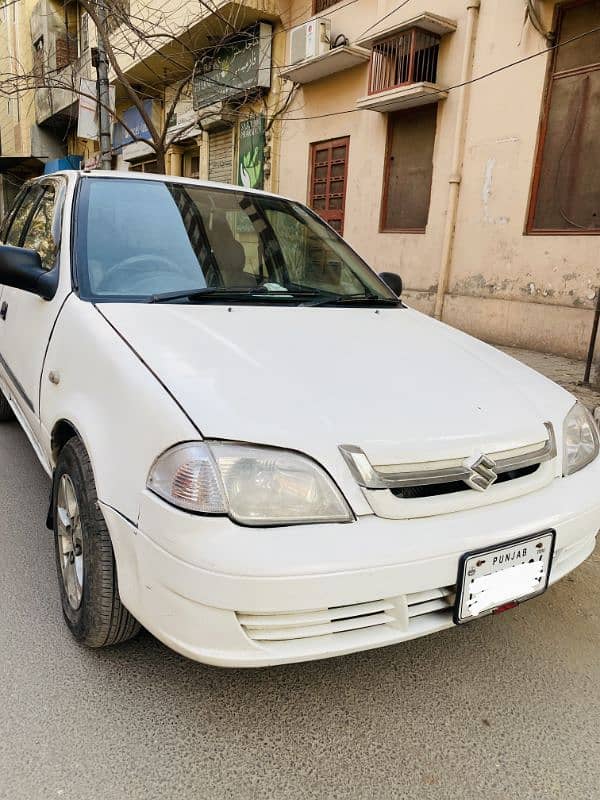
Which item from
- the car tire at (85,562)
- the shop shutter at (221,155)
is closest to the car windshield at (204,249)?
the car tire at (85,562)

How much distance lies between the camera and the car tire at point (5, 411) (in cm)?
429

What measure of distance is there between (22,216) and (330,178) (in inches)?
289

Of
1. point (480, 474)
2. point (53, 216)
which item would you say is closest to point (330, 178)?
point (53, 216)

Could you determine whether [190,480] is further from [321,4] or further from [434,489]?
[321,4]

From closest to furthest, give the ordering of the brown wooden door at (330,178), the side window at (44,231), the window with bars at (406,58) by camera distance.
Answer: the side window at (44,231) < the window with bars at (406,58) < the brown wooden door at (330,178)

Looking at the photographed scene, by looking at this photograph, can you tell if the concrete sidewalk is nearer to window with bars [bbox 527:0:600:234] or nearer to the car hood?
window with bars [bbox 527:0:600:234]

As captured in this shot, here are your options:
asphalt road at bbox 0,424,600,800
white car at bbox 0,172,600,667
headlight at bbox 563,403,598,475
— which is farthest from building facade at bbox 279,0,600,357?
asphalt road at bbox 0,424,600,800

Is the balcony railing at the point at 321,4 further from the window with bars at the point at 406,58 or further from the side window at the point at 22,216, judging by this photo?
the side window at the point at 22,216

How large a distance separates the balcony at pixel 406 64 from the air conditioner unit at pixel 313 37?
1.19 metres

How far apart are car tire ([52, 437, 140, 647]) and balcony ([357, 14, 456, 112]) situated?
7544 mm

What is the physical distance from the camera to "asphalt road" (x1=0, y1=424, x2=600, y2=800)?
1.63 metres

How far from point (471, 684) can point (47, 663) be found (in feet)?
4.62

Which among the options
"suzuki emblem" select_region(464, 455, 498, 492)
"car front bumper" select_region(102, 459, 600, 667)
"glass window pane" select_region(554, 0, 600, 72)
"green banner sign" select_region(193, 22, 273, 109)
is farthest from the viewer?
"green banner sign" select_region(193, 22, 273, 109)

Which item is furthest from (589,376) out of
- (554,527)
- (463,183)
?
(554,527)
